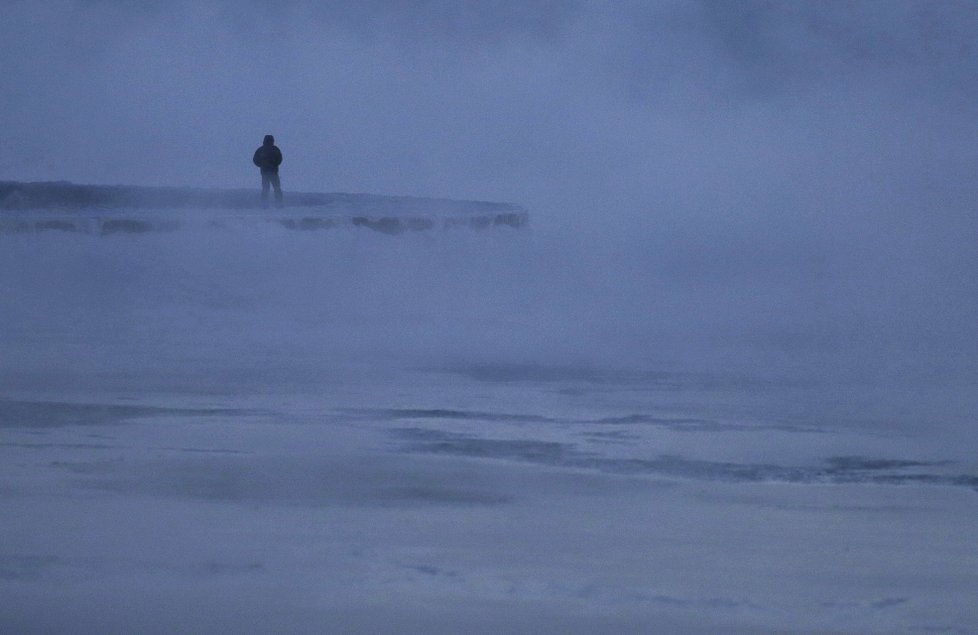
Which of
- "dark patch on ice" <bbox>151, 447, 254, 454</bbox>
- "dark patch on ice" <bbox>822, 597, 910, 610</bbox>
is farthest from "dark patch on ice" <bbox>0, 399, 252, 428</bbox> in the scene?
"dark patch on ice" <bbox>822, 597, 910, 610</bbox>

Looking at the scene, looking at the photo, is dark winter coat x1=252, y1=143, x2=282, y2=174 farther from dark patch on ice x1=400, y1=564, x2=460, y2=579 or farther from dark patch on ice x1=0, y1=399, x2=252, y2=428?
dark patch on ice x1=400, y1=564, x2=460, y2=579

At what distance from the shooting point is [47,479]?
834cm

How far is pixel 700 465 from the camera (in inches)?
355

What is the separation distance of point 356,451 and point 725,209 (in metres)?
30.9

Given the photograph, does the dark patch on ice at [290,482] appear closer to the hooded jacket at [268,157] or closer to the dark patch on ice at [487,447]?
the dark patch on ice at [487,447]

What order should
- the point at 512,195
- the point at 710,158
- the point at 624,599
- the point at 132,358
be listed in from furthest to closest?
the point at 710,158, the point at 512,195, the point at 132,358, the point at 624,599

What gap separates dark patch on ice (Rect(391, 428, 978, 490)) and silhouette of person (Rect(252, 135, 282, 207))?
1561 cm

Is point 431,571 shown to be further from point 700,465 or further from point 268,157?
point 268,157

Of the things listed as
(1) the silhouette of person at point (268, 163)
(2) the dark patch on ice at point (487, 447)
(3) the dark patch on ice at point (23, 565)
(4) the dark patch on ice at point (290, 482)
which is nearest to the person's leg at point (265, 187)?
(1) the silhouette of person at point (268, 163)

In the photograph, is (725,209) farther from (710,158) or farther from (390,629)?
(390,629)

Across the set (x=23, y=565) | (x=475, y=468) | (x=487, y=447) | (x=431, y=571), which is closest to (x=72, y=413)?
(x=487, y=447)

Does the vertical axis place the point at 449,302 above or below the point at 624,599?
above

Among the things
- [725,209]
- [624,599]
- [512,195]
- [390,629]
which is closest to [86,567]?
[390,629]

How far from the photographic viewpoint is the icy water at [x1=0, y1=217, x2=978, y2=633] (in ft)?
21.2
